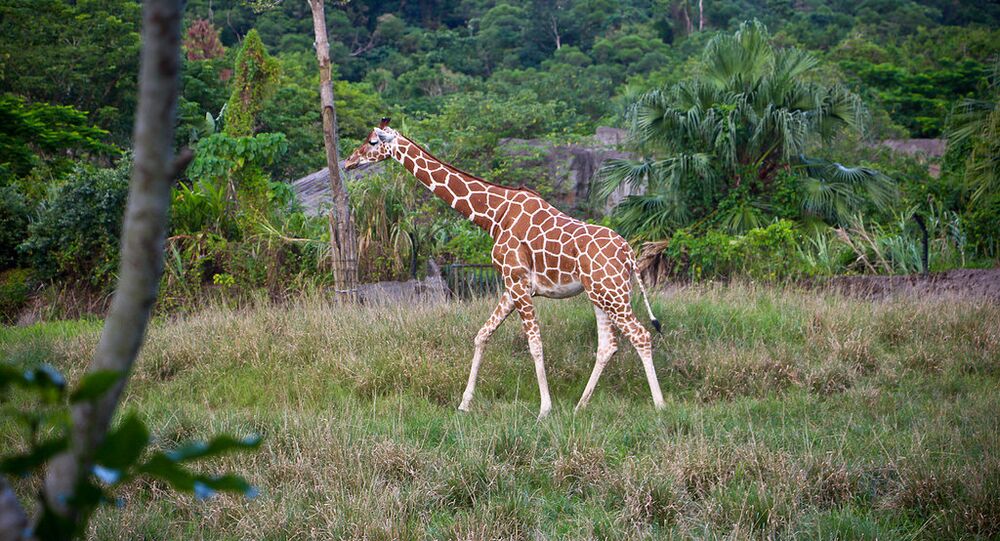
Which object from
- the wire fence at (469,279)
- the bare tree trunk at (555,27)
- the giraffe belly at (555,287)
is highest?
the bare tree trunk at (555,27)

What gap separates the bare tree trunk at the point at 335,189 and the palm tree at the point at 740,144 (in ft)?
19.7

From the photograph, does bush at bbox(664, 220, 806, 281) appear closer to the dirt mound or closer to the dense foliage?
the dense foliage

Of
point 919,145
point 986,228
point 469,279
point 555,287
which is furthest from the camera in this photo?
point 919,145

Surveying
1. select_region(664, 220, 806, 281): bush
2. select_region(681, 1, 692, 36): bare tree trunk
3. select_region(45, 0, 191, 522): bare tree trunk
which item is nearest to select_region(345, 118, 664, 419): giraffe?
select_region(664, 220, 806, 281): bush

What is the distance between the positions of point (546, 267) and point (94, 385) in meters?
6.92

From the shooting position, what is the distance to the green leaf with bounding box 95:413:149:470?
34.8 inches

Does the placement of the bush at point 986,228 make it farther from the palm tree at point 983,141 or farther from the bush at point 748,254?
the bush at point 748,254

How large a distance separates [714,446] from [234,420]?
3498mm

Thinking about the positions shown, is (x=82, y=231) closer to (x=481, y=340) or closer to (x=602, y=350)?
(x=481, y=340)

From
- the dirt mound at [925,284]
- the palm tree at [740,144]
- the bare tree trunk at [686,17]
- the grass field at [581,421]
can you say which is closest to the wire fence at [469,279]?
the grass field at [581,421]

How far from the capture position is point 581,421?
21.6 feet

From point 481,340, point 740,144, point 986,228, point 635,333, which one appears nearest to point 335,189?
point 481,340

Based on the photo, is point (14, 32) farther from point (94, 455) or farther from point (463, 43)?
point (94, 455)

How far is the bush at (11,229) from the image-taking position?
14.1 meters
